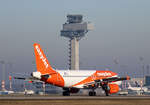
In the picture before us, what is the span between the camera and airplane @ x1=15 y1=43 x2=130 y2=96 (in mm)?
89438

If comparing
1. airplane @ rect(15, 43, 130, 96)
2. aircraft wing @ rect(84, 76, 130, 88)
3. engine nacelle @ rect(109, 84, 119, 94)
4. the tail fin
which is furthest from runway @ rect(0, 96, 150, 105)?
engine nacelle @ rect(109, 84, 119, 94)

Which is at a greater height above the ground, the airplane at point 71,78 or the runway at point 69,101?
the airplane at point 71,78

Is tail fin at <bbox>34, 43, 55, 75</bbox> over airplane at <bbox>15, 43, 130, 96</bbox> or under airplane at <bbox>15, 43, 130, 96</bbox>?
over

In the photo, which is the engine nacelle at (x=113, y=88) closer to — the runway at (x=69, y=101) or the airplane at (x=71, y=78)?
the airplane at (x=71, y=78)

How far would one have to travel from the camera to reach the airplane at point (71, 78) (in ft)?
293

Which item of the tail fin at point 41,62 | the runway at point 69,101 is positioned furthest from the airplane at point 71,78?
the runway at point 69,101

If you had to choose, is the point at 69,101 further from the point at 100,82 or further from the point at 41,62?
the point at 100,82

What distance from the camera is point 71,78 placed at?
93562 millimetres

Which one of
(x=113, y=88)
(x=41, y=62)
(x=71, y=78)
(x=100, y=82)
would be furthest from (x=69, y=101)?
(x=113, y=88)

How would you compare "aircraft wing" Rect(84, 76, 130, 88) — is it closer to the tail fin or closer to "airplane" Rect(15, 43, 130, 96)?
"airplane" Rect(15, 43, 130, 96)

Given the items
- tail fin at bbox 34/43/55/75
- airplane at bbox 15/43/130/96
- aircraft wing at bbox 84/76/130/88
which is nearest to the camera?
tail fin at bbox 34/43/55/75

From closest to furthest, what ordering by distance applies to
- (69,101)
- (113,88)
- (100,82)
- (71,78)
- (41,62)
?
(69,101) < (41,62) < (71,78) < (100,82) < (113,88)

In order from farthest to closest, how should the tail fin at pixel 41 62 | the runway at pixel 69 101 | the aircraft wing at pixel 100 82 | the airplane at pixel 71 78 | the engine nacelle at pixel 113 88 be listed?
the engine nacelle at pixel 113 88 → the aircraft wing at pixel 100 82 → the airplane at pixel 71 78 → the tail fin at pixel 41 62 → the runway at pixel 69 101

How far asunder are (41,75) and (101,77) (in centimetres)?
1677
